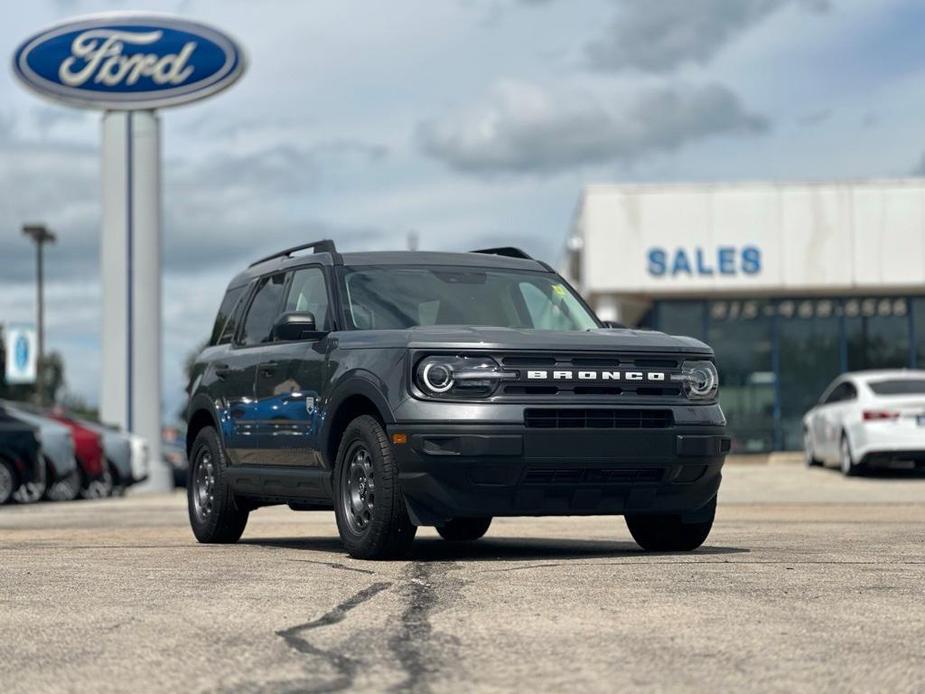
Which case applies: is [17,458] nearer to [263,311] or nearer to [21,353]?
[263,311]

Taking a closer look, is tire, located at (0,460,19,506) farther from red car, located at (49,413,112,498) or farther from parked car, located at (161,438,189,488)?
parked car, located at (161,438,189,488)

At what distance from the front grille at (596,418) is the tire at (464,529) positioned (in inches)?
84.2

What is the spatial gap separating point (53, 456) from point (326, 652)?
57.4 feet

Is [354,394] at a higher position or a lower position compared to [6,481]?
higher

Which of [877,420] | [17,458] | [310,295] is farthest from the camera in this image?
[877,420]

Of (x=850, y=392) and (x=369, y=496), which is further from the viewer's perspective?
(x=850, y=392)

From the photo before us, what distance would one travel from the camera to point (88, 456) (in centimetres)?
2377

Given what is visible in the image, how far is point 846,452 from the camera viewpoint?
78.3 feet

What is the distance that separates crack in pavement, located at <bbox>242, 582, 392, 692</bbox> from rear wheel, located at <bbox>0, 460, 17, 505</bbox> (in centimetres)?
1476

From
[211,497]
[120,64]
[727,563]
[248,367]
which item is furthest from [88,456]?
[727,563]

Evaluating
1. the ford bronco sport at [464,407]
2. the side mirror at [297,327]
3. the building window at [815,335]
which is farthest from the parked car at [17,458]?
the building window at [815,335]

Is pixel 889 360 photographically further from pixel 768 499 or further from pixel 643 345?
pixel 643 345

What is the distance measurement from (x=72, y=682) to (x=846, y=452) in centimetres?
1981

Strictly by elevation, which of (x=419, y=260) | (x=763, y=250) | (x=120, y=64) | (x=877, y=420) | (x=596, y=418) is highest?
(x=120, y=64)
